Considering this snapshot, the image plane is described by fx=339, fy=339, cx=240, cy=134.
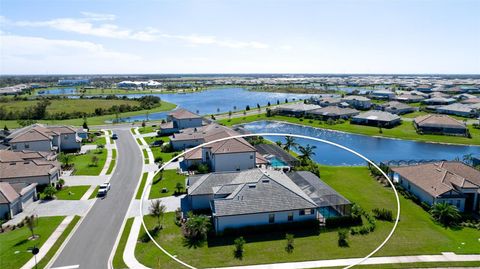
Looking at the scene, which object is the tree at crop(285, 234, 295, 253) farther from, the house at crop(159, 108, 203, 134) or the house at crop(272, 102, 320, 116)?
the house at crop(272, 102, 320, 116)

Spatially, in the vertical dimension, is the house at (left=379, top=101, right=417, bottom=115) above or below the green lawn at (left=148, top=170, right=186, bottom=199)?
above

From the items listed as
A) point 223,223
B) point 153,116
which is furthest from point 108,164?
point 153,116

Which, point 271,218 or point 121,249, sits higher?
point 271,218

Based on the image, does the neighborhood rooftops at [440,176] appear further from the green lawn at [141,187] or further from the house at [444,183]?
the green lawn at [141,187]

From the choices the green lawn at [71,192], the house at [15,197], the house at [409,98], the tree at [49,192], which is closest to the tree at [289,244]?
the green lawn at [71,192]

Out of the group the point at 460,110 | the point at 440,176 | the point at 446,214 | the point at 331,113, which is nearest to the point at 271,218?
the point at 446,214

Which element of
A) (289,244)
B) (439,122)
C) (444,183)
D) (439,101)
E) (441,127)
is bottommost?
(289,244)

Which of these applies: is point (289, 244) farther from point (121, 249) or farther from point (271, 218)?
point (121, 249)

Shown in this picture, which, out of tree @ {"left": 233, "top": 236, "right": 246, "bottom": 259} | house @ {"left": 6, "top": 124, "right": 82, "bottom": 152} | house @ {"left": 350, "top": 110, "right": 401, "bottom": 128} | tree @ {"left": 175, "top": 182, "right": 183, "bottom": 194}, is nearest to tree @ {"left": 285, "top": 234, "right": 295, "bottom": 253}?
tree @ {"left": 233, "top": 236, "right": 246, "bottom": 259}
